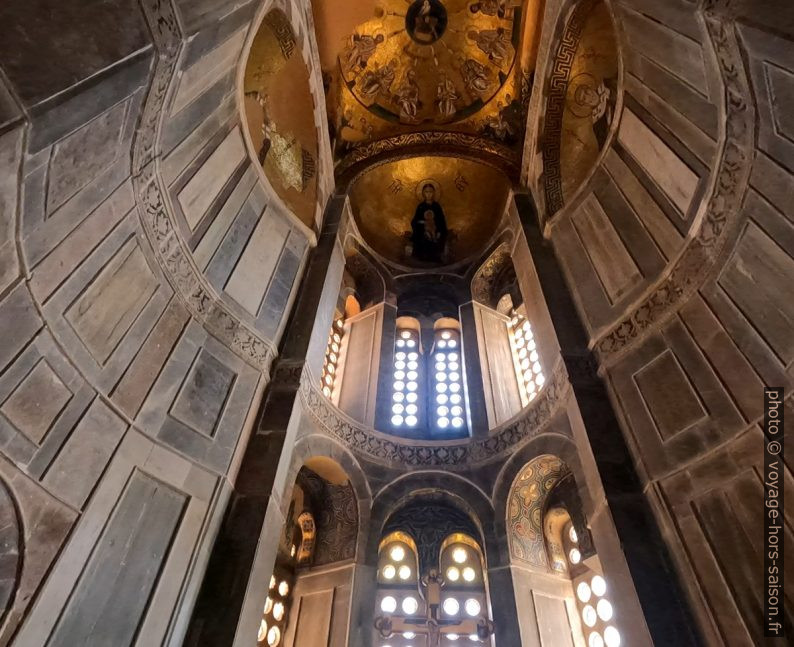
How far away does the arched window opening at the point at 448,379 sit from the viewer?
9688 mm

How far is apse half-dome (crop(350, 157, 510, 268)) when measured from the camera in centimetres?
1245

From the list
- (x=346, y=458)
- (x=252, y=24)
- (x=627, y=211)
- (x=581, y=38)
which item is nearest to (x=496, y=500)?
(x=346, y=458)

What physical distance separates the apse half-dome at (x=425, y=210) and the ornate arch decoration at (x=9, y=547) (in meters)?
10.1

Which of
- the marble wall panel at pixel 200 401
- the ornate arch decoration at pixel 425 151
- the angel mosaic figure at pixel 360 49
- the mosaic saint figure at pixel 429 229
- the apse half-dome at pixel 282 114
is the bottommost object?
the marble wall panel at pixel 200 401

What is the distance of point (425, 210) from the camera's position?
12828 millimetres

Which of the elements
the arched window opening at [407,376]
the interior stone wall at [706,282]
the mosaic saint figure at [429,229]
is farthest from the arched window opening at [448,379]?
the interior stone wall at [706,282]

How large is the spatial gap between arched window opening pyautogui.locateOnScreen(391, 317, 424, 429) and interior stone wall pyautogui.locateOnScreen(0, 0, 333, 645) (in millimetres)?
4048

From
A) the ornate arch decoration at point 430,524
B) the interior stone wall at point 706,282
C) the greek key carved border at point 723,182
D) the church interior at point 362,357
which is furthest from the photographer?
the ornate arch decoration at point 430,524

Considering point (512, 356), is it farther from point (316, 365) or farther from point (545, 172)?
point (316, 365)

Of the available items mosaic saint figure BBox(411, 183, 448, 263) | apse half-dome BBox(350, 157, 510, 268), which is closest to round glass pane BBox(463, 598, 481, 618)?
apse half-dome BBox(350, 157, 510, 268)

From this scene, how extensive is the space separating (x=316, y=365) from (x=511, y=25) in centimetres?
932

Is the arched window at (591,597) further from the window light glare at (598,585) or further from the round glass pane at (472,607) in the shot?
the round glass pane at (472,607)

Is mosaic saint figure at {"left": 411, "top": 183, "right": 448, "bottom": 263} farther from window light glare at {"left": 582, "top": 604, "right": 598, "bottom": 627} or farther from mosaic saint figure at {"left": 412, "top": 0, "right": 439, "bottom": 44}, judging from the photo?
window light glare at {"left": 582, "top": 604, "right": 598, "bottom": 627}

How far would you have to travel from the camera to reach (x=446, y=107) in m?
12.2
